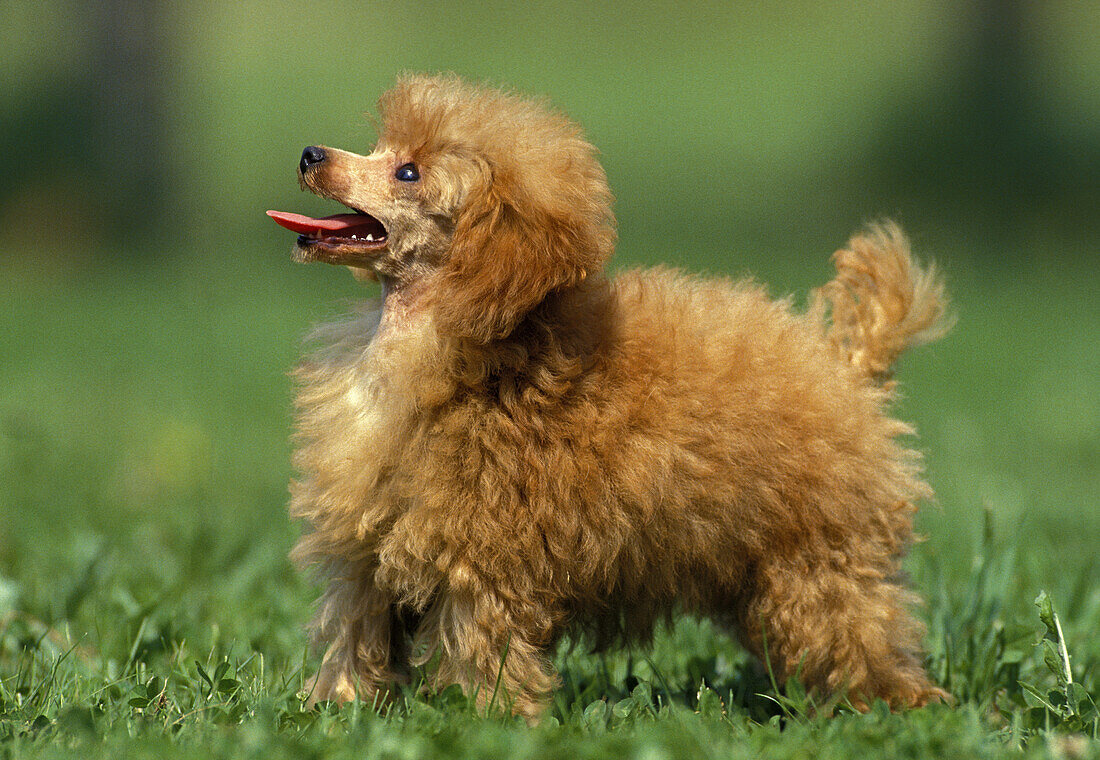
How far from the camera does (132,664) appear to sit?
350 centimetres

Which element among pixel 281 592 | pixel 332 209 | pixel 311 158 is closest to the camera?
pixel 311 158

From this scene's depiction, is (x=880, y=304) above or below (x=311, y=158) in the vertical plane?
above

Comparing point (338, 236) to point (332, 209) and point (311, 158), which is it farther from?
point (332, 209)

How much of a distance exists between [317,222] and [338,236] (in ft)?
0.20

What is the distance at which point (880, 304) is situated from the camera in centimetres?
356

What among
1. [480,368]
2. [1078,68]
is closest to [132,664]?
[480,368]

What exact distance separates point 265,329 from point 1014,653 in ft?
22.5

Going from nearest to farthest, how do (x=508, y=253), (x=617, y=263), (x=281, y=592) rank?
(x=508, y=253) → (x=281, y=592) → (x=617, y=263)

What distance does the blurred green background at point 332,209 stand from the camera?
Answer: 16.6ft

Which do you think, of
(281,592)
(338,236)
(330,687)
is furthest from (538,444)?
(281,592)

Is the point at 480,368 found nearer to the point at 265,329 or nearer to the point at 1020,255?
the point at 265,329

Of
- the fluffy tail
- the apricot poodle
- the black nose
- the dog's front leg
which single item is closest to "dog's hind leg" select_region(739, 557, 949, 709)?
the apricot poodle

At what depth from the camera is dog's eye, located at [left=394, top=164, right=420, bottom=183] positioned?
10.0 ft

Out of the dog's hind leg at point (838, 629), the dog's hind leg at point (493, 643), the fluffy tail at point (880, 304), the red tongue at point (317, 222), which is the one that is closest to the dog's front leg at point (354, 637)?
the dog's hind leg at point (493, 643)
